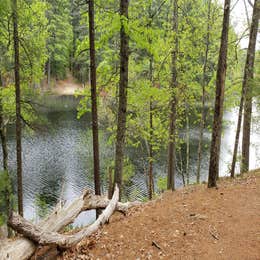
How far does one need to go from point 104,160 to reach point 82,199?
53.6 ft

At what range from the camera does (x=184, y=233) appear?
6258 millimetres

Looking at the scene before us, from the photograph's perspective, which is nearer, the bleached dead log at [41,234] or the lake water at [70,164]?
the bleached dead log at [41,234]

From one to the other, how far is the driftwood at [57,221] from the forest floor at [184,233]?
561 mm

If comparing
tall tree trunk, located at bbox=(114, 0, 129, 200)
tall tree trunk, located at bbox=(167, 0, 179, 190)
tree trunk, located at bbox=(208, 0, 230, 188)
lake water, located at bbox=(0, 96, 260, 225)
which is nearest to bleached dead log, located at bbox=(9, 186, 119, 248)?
tall tree trunk, located at bbox=(114, 0, 129, 200)

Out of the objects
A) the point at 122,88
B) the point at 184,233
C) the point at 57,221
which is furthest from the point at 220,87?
the point at 57,221

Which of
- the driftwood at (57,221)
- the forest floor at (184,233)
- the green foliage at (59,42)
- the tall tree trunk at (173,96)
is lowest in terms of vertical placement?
the forest floor at (184,233)

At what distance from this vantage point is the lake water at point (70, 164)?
717 inches

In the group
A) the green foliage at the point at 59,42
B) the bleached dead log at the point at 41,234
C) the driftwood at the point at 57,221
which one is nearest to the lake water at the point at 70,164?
the driftwood at the point at 57,221

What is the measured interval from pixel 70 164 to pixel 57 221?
17.9m

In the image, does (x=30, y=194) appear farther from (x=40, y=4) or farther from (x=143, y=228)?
(x=143, y=228)

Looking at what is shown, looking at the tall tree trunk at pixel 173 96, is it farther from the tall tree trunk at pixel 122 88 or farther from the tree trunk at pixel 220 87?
the tall tree trunk at pixel 122 88

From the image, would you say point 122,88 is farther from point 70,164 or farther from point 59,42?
point 59,42

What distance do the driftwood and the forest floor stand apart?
561 mm

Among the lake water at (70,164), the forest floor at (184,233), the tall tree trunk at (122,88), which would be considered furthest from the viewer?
the lake water at (70,164)
